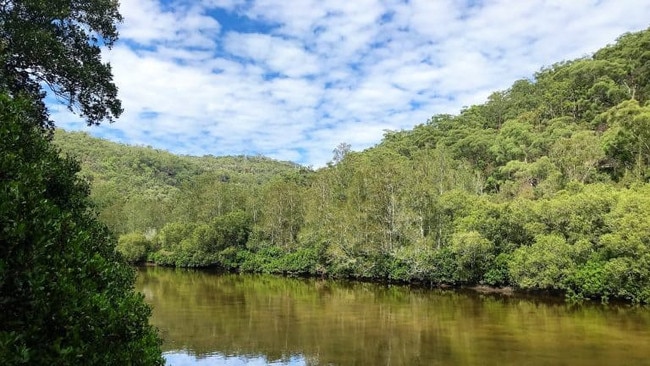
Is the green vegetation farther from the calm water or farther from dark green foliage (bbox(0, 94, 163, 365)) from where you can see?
the calm water

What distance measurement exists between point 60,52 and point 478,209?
38675mm

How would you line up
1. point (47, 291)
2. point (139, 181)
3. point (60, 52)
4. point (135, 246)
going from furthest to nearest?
1. point (139, 181)
2. point (135, 246)
3. point (60, 52)
4. point (47, 291)

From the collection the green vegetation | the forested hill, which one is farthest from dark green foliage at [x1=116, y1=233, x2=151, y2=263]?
the green vegetation

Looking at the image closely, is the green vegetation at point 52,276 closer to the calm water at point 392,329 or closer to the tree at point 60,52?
the tree at point 60,52

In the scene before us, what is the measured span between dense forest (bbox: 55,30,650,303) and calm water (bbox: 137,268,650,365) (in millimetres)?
3923

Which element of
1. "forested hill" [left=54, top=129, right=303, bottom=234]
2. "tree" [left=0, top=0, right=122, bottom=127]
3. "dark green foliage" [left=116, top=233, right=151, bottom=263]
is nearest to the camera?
"tree" [left=0, top=0, right=122, bottom=127]

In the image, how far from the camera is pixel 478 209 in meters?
43.0

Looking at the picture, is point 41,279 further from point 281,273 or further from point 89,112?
point 281,273

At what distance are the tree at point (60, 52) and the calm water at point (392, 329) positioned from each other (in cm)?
1210

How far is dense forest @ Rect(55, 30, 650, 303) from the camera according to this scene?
35.2 m

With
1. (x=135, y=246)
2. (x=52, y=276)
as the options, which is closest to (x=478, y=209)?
(x=52, y=276)

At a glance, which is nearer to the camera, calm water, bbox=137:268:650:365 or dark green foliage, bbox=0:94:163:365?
dark green foliage, bbox=0:94:163:365

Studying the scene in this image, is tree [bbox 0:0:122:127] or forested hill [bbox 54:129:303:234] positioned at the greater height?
forested hill [bbox 54:129:303:234]

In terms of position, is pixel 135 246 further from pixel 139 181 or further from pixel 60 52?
pixel 139 181
